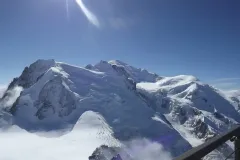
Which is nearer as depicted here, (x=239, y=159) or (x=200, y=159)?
(x=200, y=159)

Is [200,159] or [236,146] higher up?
[236,146]

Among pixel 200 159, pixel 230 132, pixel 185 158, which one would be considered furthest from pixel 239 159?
pixel 185 158

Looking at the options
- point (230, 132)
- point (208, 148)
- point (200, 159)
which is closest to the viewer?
point (200, 159)

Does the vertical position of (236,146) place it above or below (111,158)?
below

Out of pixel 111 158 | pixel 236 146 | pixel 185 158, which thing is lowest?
pixel 185 158

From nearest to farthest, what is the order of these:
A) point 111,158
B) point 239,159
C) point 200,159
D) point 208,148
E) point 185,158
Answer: point 185,158, point 200,159, point 208,148, point 239,159, point 111,158

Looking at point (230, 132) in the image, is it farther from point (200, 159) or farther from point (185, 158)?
point (185, 158)

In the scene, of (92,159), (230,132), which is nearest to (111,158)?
(92,159)

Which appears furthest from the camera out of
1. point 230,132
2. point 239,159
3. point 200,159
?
point 230,132

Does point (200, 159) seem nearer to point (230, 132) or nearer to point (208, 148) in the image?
point (208, 148)
